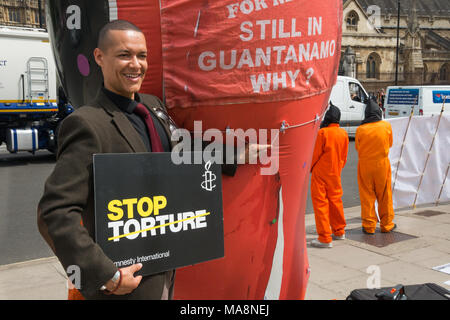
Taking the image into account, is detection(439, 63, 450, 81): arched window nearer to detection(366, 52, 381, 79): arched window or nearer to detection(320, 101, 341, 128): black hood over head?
detection(366, 52, 381, 79): arched window

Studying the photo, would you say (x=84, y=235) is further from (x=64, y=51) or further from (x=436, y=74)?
(x=436, y=74)

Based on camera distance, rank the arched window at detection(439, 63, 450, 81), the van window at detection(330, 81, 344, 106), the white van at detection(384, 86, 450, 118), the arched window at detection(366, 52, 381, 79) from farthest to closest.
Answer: the arched window at detection(439, 63, 450, 81)
the arched window at detection(366, 52, 381, 79)
the white van at detection(384, 86, 450, 118)
the van window at detection(330, 81, 344, 106)

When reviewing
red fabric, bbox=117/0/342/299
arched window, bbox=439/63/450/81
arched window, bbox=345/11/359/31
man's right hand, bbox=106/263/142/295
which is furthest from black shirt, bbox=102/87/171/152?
arched window, bbox=439/63/450/81

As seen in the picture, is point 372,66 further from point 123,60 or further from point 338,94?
point 123,60

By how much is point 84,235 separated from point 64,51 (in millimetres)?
1037

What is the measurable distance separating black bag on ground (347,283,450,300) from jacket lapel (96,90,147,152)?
1.38m

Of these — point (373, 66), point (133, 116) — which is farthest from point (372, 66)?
point (133, 116)

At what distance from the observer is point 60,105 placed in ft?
45.0

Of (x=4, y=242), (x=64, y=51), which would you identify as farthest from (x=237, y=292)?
(x=4, y=242)

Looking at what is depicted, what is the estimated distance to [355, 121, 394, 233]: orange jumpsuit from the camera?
19.2ft

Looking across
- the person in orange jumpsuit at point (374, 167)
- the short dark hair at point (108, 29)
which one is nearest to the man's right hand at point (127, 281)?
the short dark hair at point (108, 29)

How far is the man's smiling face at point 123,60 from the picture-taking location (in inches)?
69.1

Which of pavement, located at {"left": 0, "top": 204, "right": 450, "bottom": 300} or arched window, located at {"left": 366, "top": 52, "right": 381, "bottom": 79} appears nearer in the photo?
pavement, located at {"left": 0, "top": 204, "right": 450, "bottom": 300}

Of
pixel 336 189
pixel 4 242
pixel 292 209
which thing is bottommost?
pixel 4 242
